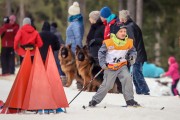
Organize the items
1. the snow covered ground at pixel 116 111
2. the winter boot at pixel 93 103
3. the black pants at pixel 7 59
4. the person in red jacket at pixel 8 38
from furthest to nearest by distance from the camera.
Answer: the black pants at pixel 7 59, the person in red jacket at pixel 8 38, the winter boot at pixel 93 103, the snow covered ground at pixel 116 111

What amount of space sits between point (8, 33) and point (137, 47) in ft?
23.8

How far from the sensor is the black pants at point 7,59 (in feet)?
→ 79.3

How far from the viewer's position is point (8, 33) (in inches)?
934

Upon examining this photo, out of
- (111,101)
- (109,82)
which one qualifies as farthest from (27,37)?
(109,82)

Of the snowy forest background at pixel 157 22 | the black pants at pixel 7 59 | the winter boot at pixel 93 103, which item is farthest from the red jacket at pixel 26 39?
the snowy forest background at pixel 157 22

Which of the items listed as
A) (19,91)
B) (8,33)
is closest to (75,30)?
(8,33)

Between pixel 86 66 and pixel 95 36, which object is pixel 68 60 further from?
pixel 95 36

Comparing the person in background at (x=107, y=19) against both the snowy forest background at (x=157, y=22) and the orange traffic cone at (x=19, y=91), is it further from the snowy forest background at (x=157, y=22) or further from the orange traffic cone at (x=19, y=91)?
the snowy forest background at (x=157, y=22)

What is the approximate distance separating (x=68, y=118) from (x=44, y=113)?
27.1 inches

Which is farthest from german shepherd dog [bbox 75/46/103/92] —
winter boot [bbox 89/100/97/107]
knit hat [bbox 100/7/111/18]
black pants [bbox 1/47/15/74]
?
black pants [bbox 1/47/15/74]

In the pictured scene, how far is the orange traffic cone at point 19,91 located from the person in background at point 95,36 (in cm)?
411

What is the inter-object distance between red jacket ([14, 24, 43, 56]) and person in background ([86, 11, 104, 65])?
1417 mm

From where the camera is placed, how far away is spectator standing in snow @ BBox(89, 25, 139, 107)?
13.9 metres

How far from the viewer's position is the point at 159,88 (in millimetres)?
23234
